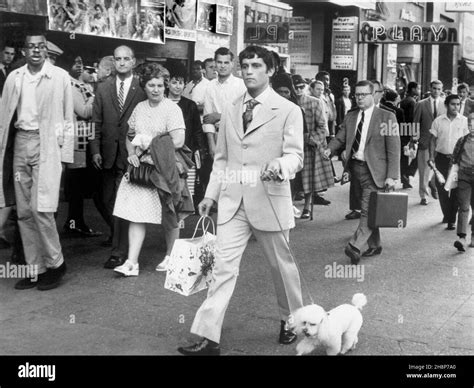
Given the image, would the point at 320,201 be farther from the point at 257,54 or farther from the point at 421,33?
the point at 421,33

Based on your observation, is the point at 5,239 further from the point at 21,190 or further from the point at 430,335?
the point at 430,335

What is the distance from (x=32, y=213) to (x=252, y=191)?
226 centimetres

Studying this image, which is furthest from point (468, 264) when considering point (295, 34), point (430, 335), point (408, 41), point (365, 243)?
point (295, 34)

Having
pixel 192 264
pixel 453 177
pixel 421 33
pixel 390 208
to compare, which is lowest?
pixel 192 264

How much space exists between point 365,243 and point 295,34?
15655 millimetres

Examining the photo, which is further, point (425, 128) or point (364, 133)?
point (425, 128)

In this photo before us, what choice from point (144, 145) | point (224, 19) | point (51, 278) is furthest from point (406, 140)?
point (51, 278)

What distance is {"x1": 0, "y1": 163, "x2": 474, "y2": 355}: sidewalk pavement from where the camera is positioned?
5328 mm

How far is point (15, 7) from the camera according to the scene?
31.4 ft

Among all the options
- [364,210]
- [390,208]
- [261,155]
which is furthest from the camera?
[364,210]

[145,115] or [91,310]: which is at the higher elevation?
[145,115]

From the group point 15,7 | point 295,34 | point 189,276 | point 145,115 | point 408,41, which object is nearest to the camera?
point 189,276

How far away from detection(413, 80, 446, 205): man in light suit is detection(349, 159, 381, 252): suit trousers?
4352 millimetres

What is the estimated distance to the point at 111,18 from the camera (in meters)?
11.4
